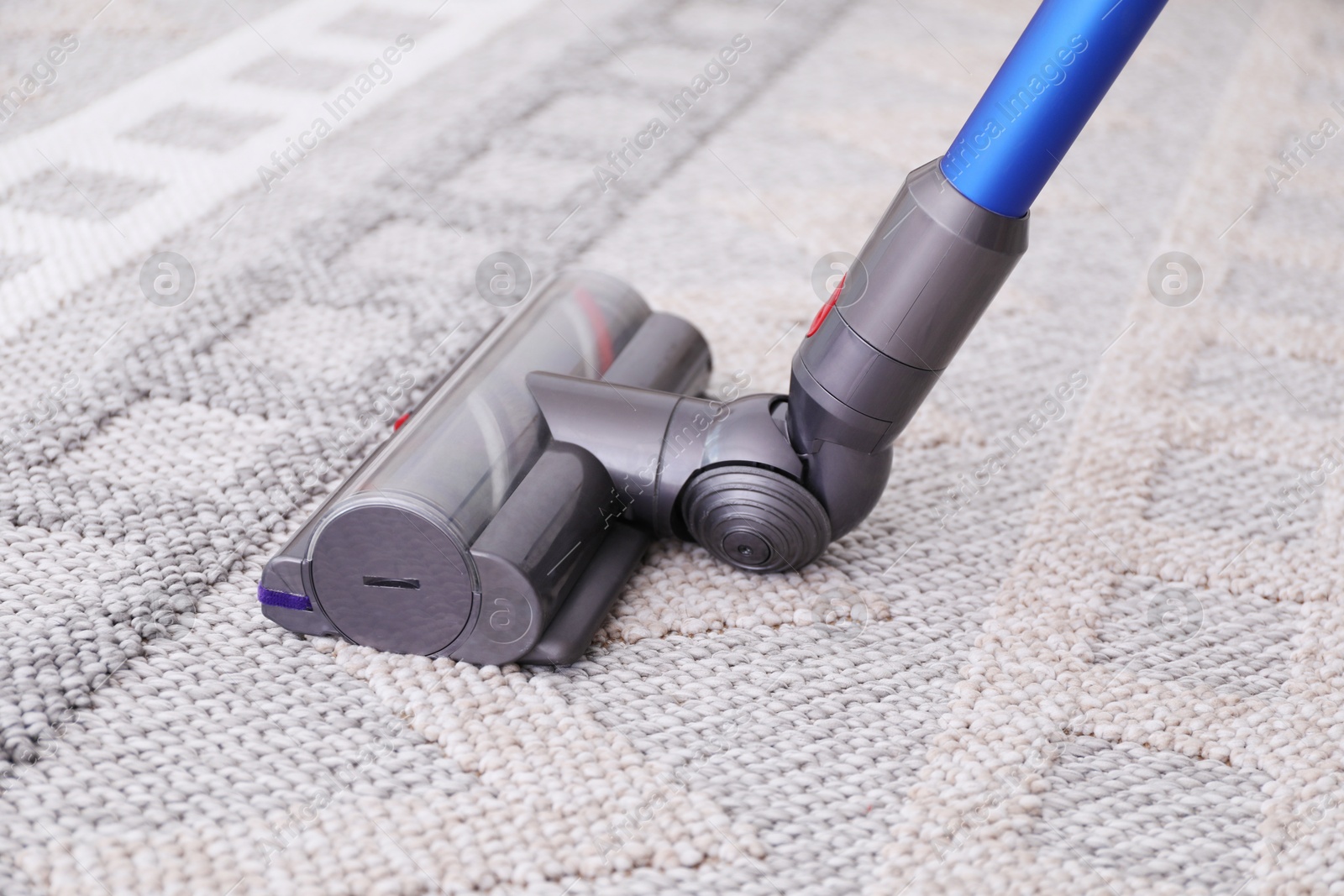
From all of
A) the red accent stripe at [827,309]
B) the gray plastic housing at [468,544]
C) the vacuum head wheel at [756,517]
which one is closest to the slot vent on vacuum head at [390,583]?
the gray plastic housing at [468,544]

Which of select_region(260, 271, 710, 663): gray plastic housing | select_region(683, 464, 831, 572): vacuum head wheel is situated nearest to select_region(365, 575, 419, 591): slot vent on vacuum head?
select_region(260, 271, 710, 663): gray plastic housing

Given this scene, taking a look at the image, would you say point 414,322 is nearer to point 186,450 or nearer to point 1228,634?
point 186,450

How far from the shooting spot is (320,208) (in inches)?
61.6

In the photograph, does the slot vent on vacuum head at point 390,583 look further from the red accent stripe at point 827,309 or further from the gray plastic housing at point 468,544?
the red accent stripe at point 827,309

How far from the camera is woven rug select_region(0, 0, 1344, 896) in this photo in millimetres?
777

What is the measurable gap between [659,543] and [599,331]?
22 cm

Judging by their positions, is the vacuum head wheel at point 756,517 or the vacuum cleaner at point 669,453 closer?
the vacuum cleaner at point 669,453

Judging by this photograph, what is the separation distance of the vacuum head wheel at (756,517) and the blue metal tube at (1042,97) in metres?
0.27

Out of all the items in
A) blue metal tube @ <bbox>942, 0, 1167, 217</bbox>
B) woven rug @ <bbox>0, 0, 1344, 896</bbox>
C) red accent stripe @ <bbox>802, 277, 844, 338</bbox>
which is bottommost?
woven rug @ <bbox>0, 0, 1344, 896</bbox>

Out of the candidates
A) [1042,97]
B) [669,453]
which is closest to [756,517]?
[669,453]

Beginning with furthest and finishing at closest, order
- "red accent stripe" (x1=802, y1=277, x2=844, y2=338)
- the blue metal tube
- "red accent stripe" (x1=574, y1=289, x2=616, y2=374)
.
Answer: "red accent stripe" (x1=574, y1=289, x2=616, y2=374), "red accent stripe" (x1=802, y1=277, x2=844, y2=338), the blue metal tube

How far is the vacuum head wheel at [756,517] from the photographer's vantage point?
94 centimetres

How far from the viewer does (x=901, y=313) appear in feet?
2.82

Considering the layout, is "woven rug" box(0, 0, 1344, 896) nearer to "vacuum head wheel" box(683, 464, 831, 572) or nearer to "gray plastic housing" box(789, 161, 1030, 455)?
"vacuum head wheel" box(683, 464, 831, 572)
